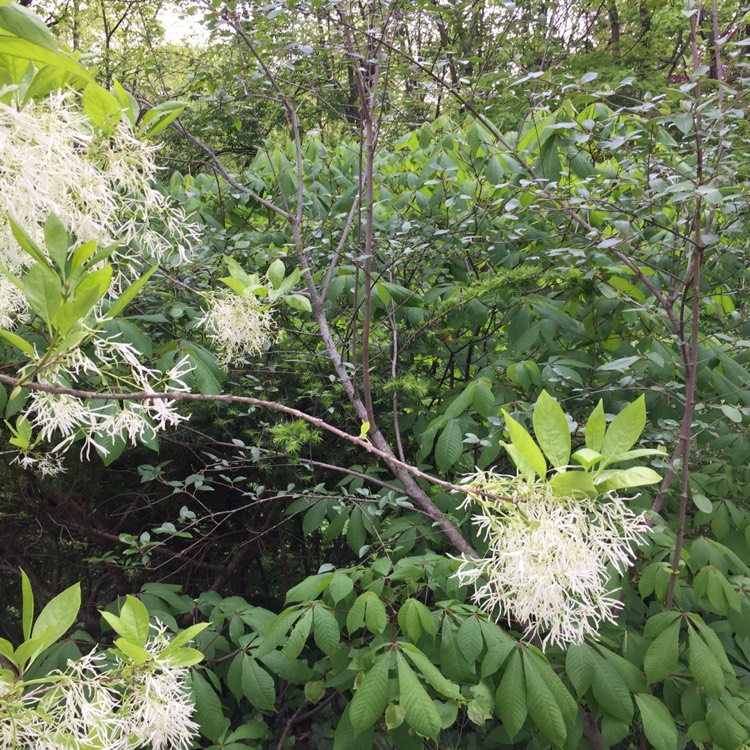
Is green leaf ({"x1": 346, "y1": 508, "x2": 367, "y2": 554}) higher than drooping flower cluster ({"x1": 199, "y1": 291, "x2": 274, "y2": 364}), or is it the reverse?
drooping flower cluster ({"x1": 199, "y1": 291, "x2": 274, "y2": 364})

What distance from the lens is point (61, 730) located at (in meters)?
0.74

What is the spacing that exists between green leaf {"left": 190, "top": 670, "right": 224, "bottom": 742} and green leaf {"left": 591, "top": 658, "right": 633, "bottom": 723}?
2.90 feet

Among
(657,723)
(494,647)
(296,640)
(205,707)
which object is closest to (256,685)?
(205,707)

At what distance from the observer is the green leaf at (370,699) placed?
4.15 feet

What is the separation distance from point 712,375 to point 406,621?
3.65 feet

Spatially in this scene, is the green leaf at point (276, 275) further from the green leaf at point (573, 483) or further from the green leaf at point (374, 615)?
the green leaf at point (573, 483)

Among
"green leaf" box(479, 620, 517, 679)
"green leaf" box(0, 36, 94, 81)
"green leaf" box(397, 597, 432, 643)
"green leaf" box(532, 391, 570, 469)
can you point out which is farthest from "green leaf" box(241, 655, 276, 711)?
"green leaf" box(0, 36, 94, 81)

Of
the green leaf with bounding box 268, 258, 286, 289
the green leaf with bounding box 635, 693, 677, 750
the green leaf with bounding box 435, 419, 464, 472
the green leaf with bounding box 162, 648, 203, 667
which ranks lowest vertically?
the green leaf with bounding box 635, 693, 677, 750

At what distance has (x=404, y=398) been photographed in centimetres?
210

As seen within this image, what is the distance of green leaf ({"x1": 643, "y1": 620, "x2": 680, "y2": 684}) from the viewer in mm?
1416

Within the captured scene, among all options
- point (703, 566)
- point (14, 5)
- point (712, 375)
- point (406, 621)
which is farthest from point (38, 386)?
point (712, 375)

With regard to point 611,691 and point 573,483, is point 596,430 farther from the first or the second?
point 611,691

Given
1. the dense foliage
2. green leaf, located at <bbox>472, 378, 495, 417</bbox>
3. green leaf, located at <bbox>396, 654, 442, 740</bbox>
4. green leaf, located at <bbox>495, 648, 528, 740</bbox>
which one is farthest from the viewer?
green leaf, located at <bbox>472, 378, 495, 417</bbox>

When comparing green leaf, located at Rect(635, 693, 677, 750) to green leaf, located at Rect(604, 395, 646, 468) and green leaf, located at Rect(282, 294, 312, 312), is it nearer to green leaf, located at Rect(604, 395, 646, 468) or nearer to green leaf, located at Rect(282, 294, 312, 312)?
green leaf, located at Rect(604, 395, 646, 468)
